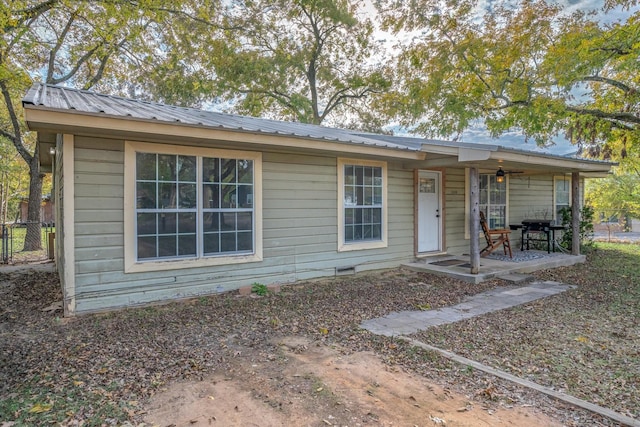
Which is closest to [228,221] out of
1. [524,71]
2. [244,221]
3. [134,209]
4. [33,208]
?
[244,221]

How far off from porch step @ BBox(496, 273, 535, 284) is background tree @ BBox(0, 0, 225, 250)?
33.4ft

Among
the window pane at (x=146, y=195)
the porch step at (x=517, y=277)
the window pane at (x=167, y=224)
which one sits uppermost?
the window pane at (x=146, y=195)

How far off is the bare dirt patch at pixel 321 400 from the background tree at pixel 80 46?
9.65 m

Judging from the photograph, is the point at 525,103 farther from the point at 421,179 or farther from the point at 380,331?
the point at 380,331

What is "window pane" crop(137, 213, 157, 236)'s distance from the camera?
488 cm

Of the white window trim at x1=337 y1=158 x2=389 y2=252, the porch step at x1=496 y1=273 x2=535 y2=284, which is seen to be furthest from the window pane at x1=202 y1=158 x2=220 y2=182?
the porch step at x1=496 y1=273 x2=535 y2=284

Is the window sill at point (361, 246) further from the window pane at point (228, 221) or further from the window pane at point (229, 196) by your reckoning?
the window pane at point (229, 196)

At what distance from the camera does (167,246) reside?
5.11 m

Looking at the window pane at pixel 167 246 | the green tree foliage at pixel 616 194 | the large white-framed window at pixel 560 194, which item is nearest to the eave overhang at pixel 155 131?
the window pane at pixel 167 246

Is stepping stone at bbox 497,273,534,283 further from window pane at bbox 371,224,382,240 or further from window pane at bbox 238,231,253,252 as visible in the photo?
window pane at bbox 238,231,253,252

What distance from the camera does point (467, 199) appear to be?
29.2 ft

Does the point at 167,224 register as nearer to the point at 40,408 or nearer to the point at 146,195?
the point at 146,195

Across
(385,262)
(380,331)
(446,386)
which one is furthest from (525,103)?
(446,386)

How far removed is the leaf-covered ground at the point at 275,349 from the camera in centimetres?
267
